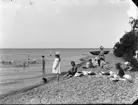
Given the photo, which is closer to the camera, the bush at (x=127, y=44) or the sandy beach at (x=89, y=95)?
the sandy beach at (x=89, y=95)

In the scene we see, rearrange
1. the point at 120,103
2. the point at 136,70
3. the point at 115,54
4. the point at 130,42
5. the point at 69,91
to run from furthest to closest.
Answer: the point at 115,54
the point at 130,42
the point at 136,70
the point at 69,91
the point at 120,103

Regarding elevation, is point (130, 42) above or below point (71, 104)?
above

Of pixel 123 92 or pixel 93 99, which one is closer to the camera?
pixel 93 99

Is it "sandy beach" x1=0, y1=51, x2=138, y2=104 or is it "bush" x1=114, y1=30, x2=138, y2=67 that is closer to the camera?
"sandy beach" x1=0, y1=51, x2=138, y2=104

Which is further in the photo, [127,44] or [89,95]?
[127,44]

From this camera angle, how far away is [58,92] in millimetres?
8789

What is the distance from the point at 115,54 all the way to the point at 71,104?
21.4 m

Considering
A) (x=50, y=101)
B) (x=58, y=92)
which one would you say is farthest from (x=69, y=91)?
(x=50, y=101)

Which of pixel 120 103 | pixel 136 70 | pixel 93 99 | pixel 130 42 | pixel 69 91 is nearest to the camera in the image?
pixel 120 103

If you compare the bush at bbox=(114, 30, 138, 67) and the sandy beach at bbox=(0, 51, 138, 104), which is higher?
the bush at bbox=(114, 30, 138, 67)

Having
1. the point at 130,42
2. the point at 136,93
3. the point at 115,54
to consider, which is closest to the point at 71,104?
the point at 136,93

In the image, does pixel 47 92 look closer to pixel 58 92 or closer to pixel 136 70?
pixel 58 92

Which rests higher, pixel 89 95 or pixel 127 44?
pixel 127 44

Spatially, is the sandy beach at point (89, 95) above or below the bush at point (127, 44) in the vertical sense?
below
